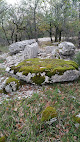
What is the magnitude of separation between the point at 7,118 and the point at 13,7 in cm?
1899

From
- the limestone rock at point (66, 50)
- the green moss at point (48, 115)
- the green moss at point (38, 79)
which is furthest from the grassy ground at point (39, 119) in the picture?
the limestone rock at point (66, 50)

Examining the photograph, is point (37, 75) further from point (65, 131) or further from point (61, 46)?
point (61, 46)

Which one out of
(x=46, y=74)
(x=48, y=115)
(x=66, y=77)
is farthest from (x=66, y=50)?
(x=48, y=115)

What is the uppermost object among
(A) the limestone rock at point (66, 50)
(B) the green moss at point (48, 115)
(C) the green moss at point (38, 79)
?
(A) the limestone rock at point (66, 50)

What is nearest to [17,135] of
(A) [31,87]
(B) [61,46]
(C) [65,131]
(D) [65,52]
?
(C) [65,131]

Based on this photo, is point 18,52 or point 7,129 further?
point 18,52

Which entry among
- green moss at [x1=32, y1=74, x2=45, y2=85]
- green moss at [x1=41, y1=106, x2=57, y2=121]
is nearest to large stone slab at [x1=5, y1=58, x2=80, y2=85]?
green moss at [x1=32, y1=74, x2=45, y2=85]

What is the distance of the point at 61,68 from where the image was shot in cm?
619

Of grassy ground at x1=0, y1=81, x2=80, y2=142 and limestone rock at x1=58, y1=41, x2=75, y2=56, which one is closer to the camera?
grassy ground at x1=0, y1=81, x2=80, y2=142

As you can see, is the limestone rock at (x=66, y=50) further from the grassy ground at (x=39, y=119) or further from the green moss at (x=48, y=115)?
the green moss at (x=48, y=115)

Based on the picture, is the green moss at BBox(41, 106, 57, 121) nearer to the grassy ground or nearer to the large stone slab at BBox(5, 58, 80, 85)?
the grassy ground

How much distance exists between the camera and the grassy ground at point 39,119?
9.67 ft

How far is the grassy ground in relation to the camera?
2.95m

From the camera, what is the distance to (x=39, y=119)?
349 cm
